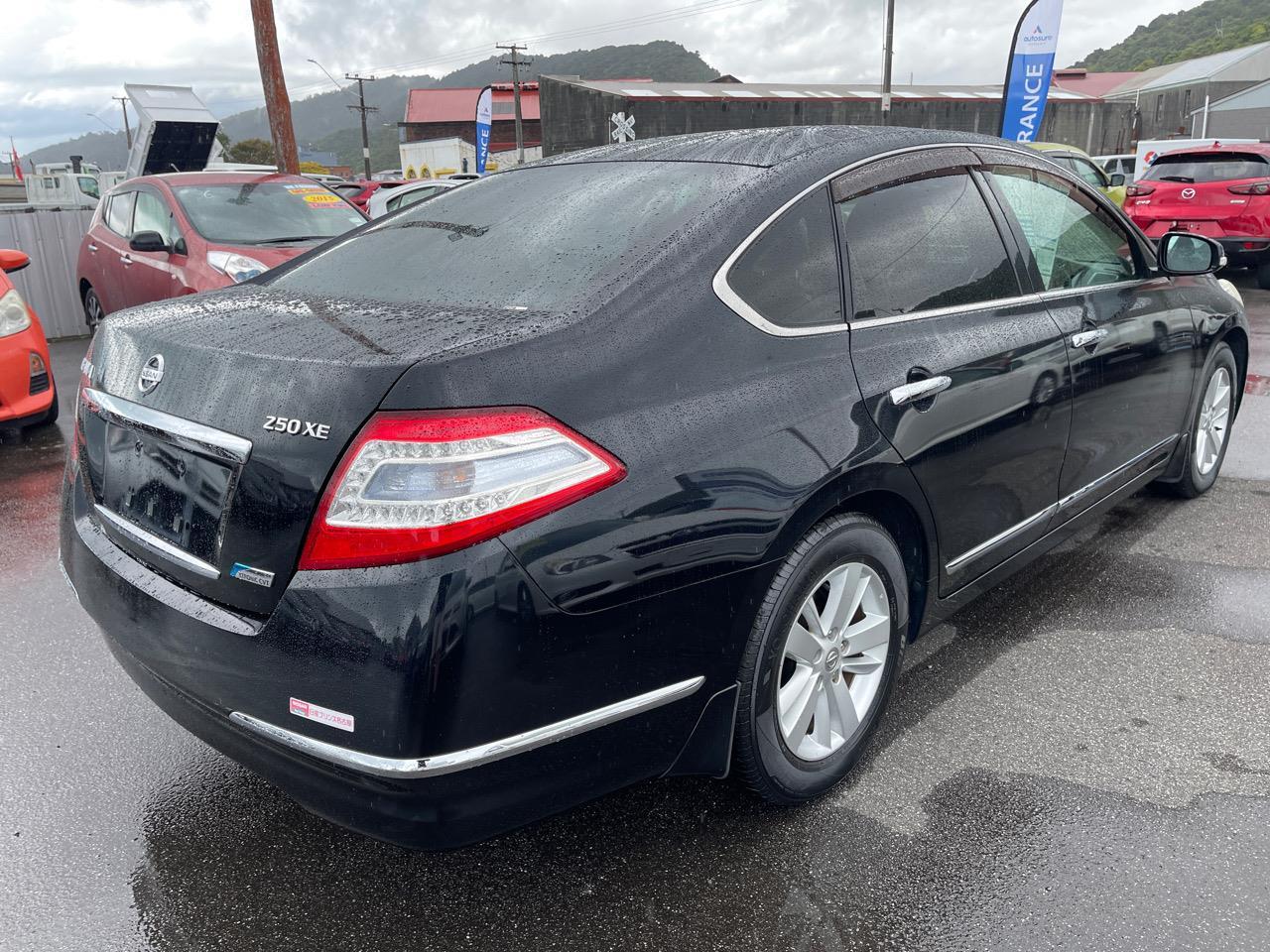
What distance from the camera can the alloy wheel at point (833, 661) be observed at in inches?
87.1

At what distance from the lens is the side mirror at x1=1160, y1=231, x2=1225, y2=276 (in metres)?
3.62

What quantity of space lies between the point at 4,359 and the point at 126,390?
4.42 metres

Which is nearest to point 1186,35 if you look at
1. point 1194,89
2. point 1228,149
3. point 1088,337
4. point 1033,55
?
point 1194,89

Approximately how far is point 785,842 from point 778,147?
1.68m

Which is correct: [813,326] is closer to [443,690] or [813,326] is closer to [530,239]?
[530,239]

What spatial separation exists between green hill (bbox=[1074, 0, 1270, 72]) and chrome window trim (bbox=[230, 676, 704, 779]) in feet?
308

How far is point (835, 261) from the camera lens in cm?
234

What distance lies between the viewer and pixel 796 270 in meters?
2.24

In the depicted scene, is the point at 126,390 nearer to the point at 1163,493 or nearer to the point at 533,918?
the point at 533,918

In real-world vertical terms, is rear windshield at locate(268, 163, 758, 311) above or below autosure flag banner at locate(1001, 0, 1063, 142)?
below

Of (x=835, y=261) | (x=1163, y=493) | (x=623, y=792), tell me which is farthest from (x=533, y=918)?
(x=1163, y=493)

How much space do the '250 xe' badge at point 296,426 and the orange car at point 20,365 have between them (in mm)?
4932

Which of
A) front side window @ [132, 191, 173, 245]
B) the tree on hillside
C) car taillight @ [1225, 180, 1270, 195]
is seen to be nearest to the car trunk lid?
front side window @ [132, 191, 173, 245]

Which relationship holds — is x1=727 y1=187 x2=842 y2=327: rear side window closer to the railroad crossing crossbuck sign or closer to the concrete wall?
the concrete wall
